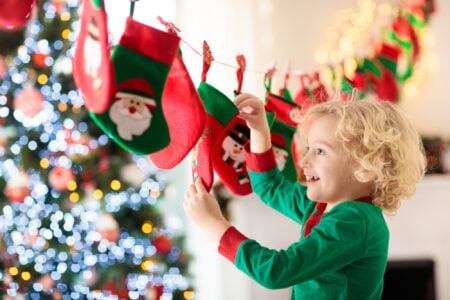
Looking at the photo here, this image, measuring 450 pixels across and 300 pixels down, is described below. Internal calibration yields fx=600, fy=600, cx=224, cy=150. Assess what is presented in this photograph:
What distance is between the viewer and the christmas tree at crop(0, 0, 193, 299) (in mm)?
2418

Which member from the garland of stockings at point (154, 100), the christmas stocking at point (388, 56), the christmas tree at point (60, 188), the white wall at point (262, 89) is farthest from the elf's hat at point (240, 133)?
the christmas stocking at point (388, 56)

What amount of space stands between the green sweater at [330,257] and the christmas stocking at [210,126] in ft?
0.79

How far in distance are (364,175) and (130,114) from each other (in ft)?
1.64

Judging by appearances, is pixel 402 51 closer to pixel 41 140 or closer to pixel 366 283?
pixel 41 140

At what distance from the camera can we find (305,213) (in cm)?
146

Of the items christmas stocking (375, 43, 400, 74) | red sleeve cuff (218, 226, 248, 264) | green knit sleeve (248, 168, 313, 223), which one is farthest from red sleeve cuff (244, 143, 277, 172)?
christmas stocking (375, 43, 400, 74)

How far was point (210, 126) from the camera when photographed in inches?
56.4

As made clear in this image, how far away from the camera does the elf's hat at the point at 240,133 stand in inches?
65.2

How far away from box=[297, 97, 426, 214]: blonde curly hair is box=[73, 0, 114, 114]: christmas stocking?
495 mm

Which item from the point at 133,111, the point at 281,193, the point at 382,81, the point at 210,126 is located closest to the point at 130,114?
the point at 133,111

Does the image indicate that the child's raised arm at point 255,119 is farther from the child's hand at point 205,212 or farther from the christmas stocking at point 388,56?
the christmas stocking at point 388,56

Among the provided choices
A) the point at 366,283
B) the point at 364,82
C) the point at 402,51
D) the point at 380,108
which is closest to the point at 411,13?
the point at 402,51

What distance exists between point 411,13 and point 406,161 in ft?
6.37

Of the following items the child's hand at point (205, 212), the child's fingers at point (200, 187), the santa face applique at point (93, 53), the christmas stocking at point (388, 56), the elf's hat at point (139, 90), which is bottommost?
the child's hand at point (205, 212)
